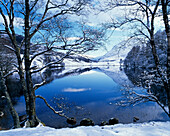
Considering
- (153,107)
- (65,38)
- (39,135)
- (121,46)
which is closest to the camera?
(39,135)

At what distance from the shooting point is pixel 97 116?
14.9 meters

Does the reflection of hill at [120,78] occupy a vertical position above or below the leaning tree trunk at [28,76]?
below

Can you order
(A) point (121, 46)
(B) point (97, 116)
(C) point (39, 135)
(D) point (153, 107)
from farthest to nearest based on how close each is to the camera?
(D) point (153, 107)
(B) point (97, 116)
(A) point (121, 46)
(C) point (39, 135)

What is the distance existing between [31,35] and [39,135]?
4.58 metres

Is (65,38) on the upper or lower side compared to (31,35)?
lower

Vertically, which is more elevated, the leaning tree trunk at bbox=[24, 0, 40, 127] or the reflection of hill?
the leaning tree trunk at bbox=[24, 0, 40, 127]

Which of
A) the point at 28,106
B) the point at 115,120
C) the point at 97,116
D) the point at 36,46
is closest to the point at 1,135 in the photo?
the point at 28,106

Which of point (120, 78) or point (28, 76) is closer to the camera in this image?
point (28, 76)

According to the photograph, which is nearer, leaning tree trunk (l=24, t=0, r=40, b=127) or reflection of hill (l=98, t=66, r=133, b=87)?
leaning tree trunk (l=24, t=0, r=40, b=127)

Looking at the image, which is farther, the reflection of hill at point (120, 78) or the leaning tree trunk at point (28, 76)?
the reflection of hill at point (120, 78)

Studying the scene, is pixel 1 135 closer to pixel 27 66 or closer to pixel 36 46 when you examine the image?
pixel 27 66

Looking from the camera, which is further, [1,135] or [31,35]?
[31,35]

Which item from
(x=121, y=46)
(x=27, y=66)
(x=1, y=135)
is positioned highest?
(x=121, y=46)

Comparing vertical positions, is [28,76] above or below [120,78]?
above
